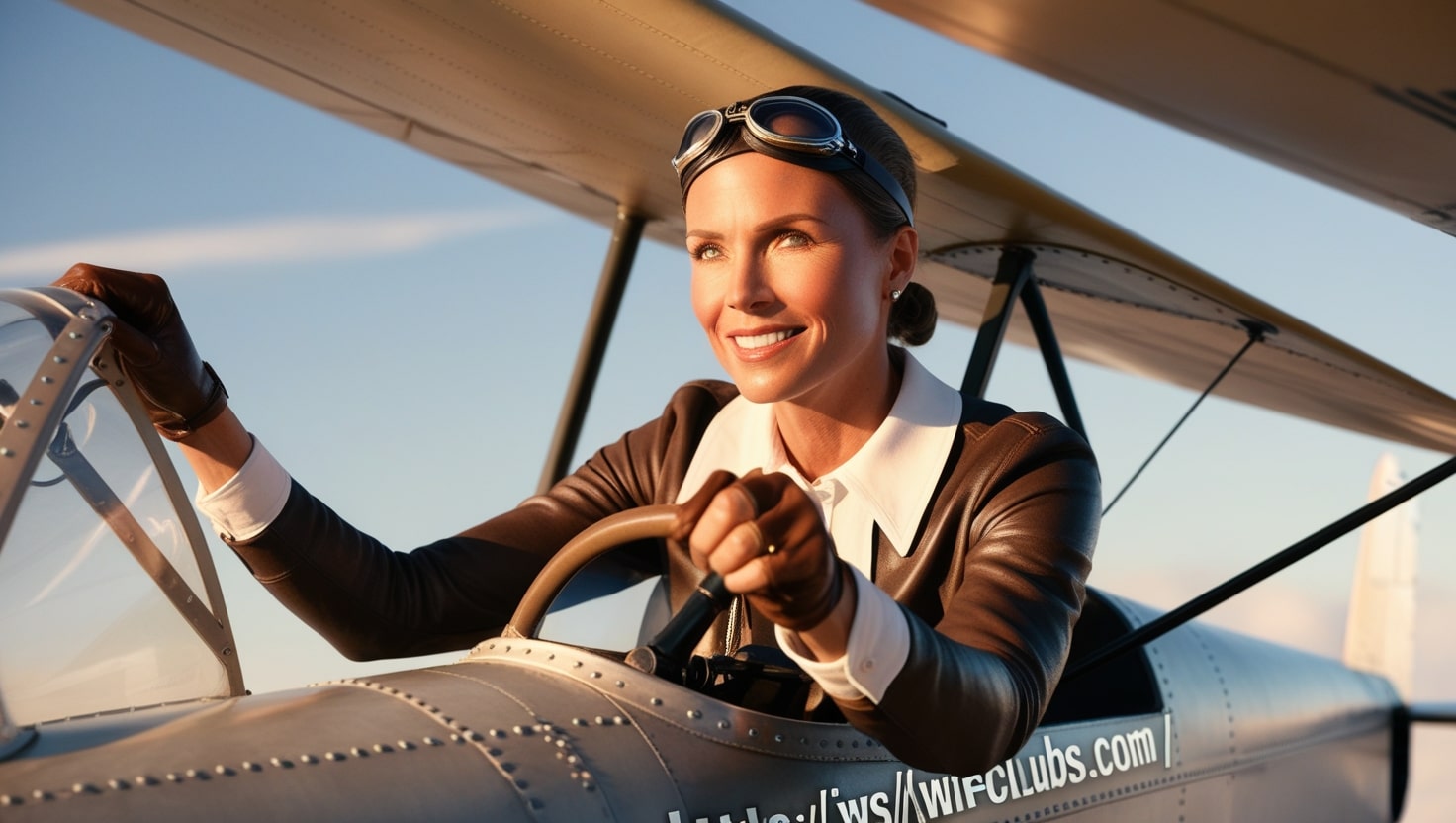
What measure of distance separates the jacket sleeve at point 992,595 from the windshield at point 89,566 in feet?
3.61

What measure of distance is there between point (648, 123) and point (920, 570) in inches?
98.5

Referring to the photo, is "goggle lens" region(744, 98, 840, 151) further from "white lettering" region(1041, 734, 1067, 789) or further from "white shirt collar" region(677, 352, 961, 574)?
"white lettering" region(1041, 734, 1067, 789)

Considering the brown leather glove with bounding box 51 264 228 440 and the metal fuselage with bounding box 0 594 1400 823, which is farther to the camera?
the brown leather glove with bounding box 51 264 228 440

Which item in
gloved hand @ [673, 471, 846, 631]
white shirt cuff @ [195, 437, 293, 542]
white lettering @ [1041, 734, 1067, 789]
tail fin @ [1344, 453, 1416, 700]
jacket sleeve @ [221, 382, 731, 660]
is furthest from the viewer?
tail fin @ [1344, 453, 1416, 700]

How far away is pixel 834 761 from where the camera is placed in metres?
2.13

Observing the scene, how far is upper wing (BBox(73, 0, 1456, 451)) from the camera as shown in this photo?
3.82 m

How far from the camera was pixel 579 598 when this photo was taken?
8.01 feet

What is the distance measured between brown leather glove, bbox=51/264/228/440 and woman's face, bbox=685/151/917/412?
875mm

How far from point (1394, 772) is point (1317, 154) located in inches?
113

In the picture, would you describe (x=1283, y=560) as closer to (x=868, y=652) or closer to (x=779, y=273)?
(x=779, y=273)

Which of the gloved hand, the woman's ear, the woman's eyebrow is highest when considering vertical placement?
the woman's ear

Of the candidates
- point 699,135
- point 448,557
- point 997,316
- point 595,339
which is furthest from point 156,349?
point 595,339

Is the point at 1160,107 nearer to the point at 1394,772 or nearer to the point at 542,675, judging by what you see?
the point at 542,675

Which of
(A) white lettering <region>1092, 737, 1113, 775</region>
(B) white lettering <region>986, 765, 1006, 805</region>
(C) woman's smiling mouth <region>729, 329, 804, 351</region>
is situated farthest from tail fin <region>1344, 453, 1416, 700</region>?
(C) woman's smiling mouth <region>729, 329, 804, 351</region>
